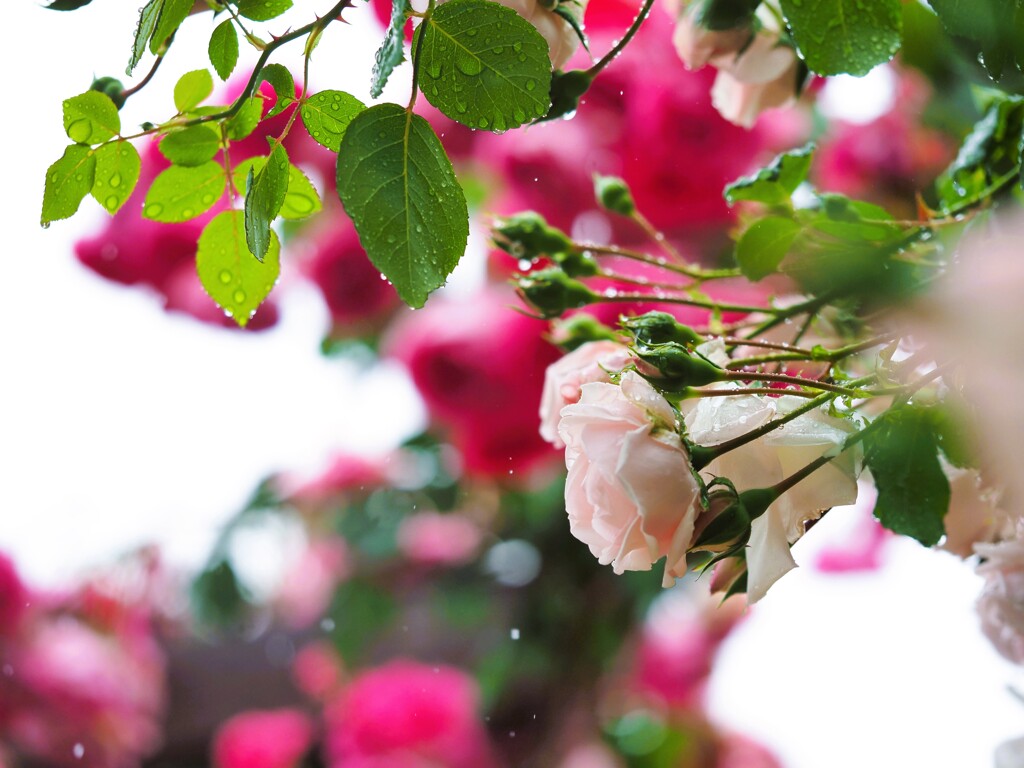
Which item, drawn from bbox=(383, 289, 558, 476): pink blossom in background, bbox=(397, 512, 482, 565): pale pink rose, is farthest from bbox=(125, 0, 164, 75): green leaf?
bbox=(397, 512, 482, 565): pale pink rose

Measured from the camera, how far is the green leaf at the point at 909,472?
16cm

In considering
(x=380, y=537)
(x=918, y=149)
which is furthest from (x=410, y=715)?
(x=918, y=149)

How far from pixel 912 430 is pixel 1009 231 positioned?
4cm

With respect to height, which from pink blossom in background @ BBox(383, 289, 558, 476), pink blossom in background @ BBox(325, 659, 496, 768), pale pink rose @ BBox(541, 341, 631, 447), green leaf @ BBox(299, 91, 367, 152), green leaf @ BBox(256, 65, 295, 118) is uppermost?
green leaf @ BBox(256, 65, 295, 118)

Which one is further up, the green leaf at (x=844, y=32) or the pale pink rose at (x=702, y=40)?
the green leaf at (x=844, y=32)

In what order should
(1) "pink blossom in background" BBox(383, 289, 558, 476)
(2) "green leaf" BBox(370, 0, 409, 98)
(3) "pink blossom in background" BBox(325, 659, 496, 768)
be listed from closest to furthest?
(2) "green leaf" BBox(370, 0, 409, 98) < (1) "pink blossom in background" BBox(383, 289, 558, 476) < (3) "pink blossom in background" BBox(325, 659, 496, 768)

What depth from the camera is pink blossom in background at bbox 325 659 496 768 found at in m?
0.55

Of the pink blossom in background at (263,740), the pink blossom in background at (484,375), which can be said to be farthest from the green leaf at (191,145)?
the pink blossom in background at (263,740)

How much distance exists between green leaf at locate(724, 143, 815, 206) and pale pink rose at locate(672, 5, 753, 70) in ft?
0.09

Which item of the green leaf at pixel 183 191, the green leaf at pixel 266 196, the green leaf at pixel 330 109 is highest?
the green leaf at pixel 330 109

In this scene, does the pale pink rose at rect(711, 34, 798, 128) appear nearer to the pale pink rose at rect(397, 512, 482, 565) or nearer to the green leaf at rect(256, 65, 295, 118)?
the green leaf at rect(256, 65, 295, 118)

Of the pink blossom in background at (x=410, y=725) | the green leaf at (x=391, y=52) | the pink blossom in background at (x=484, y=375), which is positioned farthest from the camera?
the pink blossom in background at (x=410, y=725)

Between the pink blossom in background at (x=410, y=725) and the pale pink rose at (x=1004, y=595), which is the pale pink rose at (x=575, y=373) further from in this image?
the pink blossom in background at (x=410, y=725)

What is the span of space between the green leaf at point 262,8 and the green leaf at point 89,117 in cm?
3
